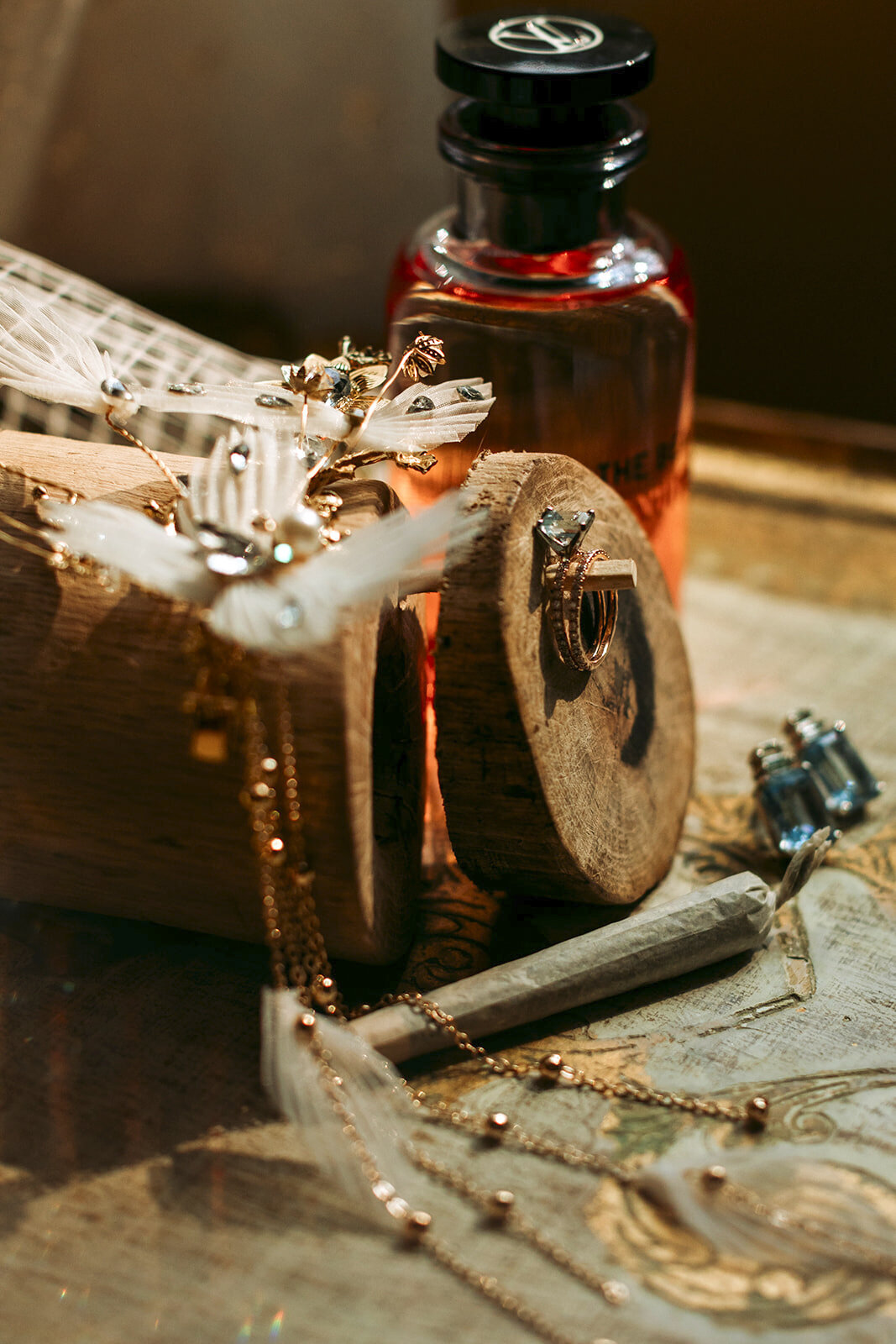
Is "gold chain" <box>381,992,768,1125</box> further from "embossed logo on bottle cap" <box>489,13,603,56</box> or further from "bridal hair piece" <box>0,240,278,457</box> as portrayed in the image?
"embossed logo on bottle cap" <box>489,13,603,56</box>

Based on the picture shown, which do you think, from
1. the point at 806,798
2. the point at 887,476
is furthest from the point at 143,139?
the point at 806,798

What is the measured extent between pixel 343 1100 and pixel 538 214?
0.44m

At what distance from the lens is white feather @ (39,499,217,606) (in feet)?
1.50

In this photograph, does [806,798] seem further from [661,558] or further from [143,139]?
[143,139]

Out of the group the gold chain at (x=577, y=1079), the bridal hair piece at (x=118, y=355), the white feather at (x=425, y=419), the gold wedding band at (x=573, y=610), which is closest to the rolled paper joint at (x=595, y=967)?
the gold chain at (x=577, y=1079)

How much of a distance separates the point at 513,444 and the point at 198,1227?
1.31ft

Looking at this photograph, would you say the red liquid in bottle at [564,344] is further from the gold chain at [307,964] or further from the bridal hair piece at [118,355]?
the gold chain at [307,964]

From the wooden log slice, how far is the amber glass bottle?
0.49ft

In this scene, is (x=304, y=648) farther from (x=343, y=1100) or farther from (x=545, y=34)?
(x=545, y=34)

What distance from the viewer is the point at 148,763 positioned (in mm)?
496

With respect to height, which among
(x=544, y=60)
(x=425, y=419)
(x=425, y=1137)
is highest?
(x=544, y=60)

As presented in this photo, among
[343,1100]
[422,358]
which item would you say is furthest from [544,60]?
[343,1100]

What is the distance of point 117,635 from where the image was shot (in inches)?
19.5

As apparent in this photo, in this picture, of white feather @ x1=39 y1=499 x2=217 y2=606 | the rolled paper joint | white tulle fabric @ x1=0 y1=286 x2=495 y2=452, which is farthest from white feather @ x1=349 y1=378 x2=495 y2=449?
the rolled paper joint
